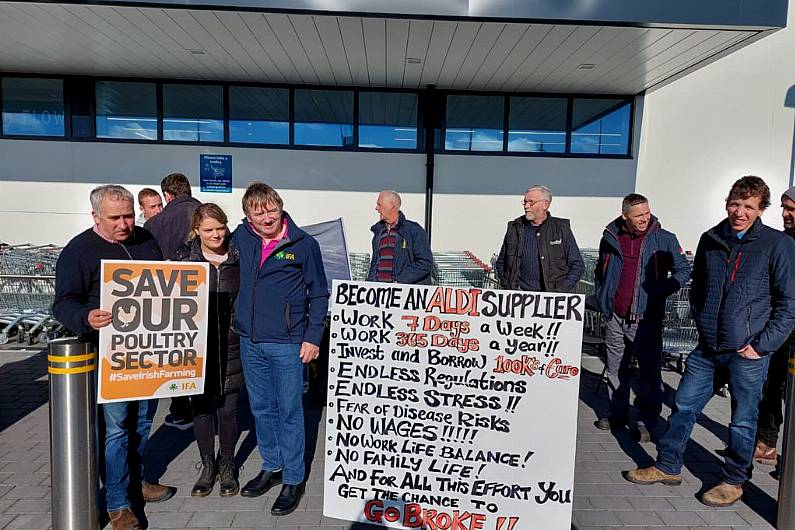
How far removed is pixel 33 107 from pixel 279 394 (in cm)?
1016

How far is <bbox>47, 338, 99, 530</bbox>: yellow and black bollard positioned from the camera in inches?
114

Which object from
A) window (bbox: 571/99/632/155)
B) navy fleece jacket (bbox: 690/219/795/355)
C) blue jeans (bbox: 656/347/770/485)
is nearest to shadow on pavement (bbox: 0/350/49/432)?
blue jeans (bbox: 656/347/770/485)

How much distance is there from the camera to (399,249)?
544cm

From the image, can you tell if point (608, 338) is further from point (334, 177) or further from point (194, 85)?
point (194, 85)

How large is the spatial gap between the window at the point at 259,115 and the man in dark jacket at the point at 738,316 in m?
8.61

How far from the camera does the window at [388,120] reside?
10.7m

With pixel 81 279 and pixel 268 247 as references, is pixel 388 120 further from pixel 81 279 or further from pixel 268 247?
pixel 81 279

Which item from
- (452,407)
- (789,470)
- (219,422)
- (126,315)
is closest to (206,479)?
(219,422)

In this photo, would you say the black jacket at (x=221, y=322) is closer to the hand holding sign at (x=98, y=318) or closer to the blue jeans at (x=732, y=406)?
the hand holding sign at (x=98, y=318)

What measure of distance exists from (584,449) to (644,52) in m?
6.27

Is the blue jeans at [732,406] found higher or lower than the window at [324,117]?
lower

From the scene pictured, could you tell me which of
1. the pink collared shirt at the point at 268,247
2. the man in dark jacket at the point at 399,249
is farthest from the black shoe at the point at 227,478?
the man in dark jacket at the point at 399,249

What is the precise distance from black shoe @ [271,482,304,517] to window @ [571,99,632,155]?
9.27 meters

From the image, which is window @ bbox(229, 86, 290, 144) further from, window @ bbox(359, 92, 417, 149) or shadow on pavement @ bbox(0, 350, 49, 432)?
shadow on pavement @ bbox(0, 350, 49, 432)
